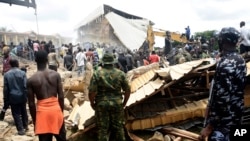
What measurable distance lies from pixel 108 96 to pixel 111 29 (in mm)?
23190

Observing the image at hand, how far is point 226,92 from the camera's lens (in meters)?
3.31

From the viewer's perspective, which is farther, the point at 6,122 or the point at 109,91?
the point at 6,122

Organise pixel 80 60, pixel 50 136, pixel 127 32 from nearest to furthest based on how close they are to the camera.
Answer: pixel 50 136, pixel 80 60, pixel 127 32

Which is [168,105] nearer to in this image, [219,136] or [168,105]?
[168,105]

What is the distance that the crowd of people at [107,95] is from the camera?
3.34 meters

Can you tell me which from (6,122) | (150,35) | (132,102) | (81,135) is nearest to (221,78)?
(132,102)

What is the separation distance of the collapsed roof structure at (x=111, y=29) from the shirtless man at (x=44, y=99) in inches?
859

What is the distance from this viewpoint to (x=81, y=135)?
667 cm

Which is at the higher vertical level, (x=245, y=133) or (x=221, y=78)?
(x=221, y=78)

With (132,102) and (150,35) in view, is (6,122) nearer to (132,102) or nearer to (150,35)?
(132,102)

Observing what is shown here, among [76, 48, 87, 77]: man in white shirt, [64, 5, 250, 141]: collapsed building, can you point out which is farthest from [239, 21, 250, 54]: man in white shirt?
[76, 48, 87, 77]: man in white shirt

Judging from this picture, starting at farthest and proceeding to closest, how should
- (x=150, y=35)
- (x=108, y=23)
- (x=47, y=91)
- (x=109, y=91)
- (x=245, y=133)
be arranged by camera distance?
1. (x=108, y=23)
2. (x=150, y=35)
3. (x=109, y=91)
4. (x=47, y=91)
5. (x=245, y=133)

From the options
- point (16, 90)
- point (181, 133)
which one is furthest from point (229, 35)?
point (16, 90)

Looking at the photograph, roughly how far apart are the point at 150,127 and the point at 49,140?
2.21 meters
